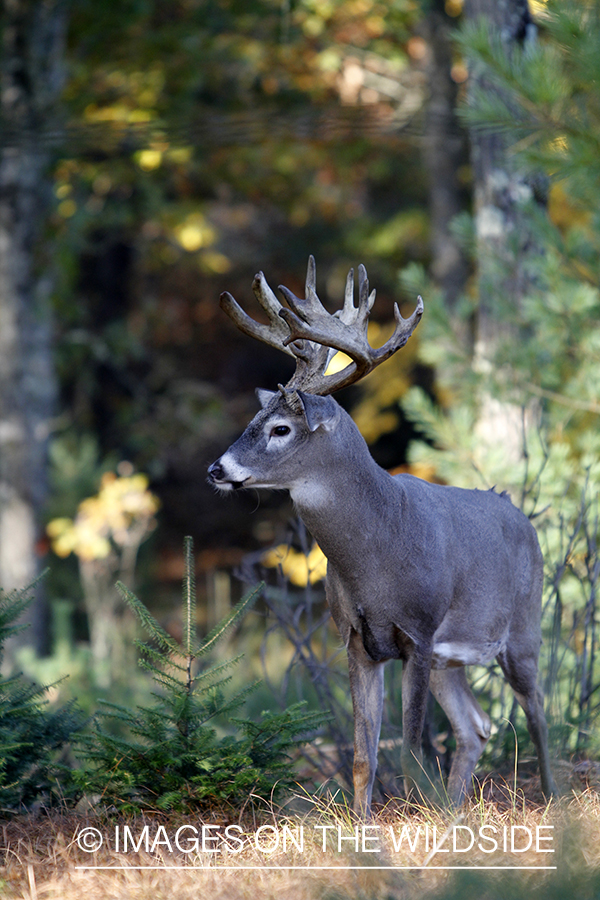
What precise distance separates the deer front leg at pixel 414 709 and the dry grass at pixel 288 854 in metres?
0.14

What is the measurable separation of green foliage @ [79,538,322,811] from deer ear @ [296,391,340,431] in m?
0.64

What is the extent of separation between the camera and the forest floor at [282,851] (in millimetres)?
2678

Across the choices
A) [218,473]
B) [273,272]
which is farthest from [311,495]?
[273,272]

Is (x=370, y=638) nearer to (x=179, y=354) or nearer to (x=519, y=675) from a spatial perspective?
(x=519, y=675)

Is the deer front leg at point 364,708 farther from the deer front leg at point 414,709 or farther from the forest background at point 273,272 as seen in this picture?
the forest background at point 273,272

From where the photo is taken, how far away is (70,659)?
26.0ft

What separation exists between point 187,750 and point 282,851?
0.53m

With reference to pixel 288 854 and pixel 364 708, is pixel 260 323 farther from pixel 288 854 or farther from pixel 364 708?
pixel 288 854

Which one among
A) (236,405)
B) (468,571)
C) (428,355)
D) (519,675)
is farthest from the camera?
(236,405)

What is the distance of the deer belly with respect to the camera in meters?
3.63

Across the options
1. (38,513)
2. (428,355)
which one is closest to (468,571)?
(428,355)

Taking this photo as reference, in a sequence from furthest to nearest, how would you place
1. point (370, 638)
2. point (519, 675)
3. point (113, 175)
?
point (113, 175) → point (519, 675) → point (370, 638)

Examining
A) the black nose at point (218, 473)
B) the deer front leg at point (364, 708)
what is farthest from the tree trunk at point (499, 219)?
the black nose at point (218, 473)

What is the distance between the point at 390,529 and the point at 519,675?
1002 mm
